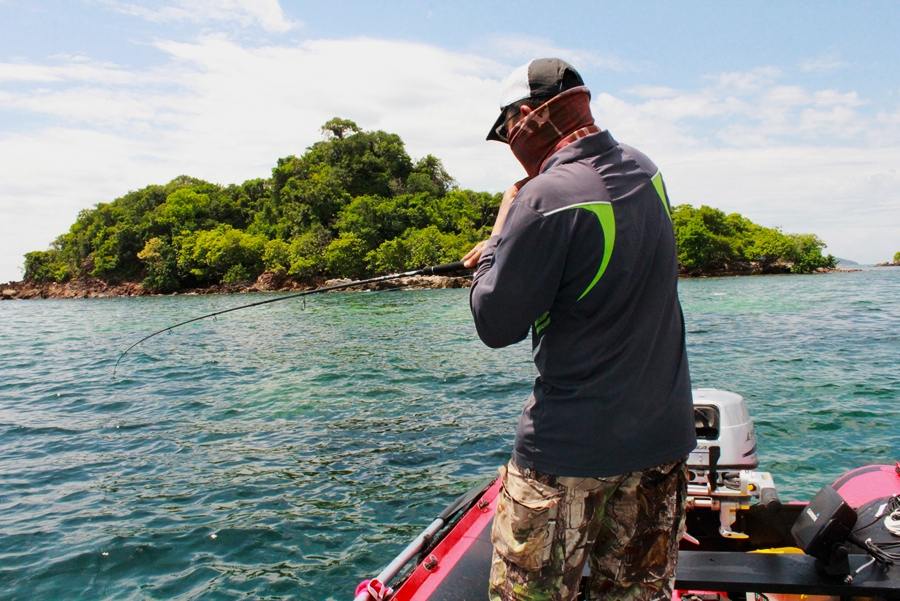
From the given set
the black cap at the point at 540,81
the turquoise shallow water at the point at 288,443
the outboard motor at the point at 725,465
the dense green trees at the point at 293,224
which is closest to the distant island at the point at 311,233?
the dense green trees at the point at 293,224

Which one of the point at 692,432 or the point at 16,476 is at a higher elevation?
the point at 692,432

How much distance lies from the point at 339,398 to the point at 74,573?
278 inches

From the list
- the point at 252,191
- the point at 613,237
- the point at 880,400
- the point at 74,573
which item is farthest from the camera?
the point at 252,191

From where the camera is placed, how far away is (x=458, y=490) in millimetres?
7512

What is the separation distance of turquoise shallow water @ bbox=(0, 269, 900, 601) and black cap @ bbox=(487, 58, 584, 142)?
4.68 metres

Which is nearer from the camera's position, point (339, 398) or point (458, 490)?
point (458, 490)

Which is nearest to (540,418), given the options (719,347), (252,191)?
(719,347)

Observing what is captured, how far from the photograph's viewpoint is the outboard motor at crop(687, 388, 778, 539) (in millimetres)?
4039

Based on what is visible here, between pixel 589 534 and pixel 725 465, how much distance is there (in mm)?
2718

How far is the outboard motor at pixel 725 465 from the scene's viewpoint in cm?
404

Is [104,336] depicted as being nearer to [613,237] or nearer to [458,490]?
[458,490]

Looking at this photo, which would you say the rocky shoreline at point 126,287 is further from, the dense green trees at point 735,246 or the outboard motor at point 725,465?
the outboard motor at point 725,465

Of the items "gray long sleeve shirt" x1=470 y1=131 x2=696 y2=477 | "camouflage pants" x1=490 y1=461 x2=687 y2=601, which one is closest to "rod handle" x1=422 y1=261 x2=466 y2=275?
"gray long sleeve shirt" x1=470 y1=131 x2=696 y2=477

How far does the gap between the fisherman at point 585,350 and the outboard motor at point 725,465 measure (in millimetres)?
2154
